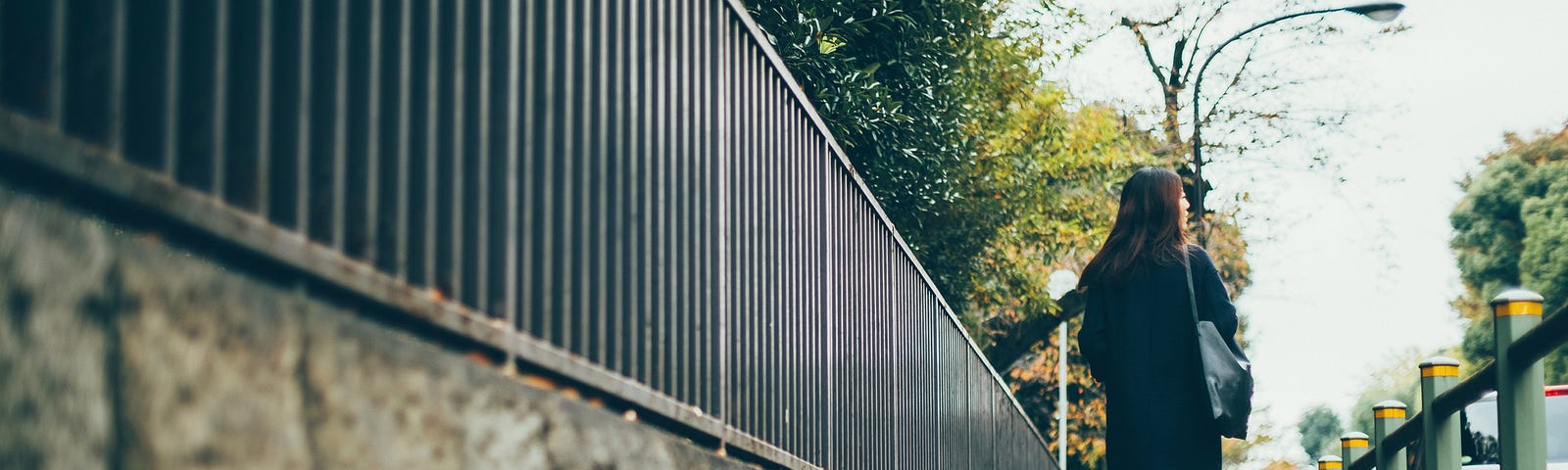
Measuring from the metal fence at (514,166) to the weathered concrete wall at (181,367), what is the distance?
0.06 m

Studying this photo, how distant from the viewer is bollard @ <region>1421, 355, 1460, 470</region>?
292 inches

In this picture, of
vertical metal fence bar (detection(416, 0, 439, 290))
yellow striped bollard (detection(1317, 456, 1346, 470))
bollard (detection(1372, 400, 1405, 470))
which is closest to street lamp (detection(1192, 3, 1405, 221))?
yellow striped bollard (detection(1317, 456, 1346, 470))

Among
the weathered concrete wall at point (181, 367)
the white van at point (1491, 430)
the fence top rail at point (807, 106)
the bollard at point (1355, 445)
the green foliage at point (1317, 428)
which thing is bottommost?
the green foliage at point (1317, 428)

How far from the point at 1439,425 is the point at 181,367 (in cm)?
683

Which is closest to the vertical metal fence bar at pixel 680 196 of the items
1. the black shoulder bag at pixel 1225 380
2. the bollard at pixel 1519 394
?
the black shoulder bag at pixel 1225 380

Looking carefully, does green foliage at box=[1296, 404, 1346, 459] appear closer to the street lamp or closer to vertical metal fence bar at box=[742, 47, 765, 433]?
the street lamp

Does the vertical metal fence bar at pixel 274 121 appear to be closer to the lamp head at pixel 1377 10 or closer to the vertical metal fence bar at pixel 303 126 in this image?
the vertical metal fence bar at pixel 303 126

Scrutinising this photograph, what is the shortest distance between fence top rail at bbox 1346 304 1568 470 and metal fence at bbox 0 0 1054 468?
250 cm

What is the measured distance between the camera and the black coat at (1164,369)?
5.65 m

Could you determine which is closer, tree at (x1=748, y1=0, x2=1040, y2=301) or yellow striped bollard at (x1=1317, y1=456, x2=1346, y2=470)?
tree at (x1=748, y1=0, x2=1040, y2=301)

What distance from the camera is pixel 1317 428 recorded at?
144 meters

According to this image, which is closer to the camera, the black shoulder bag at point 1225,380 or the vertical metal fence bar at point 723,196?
the vertical metal fence bar at point 723,196

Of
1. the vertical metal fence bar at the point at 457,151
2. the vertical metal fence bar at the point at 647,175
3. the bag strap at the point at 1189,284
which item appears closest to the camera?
the vertical metal fence bar at the point at 457,151

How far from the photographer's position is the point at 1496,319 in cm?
633
